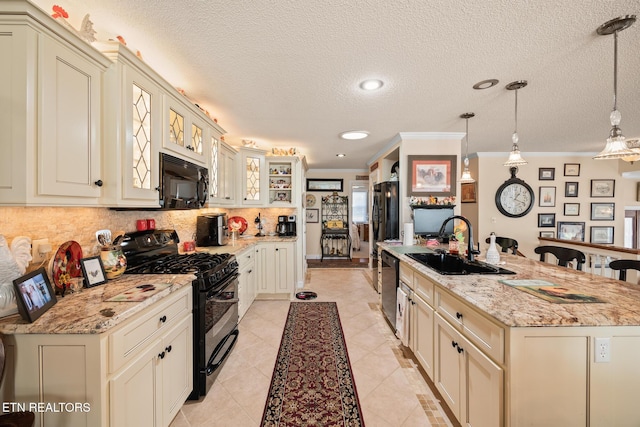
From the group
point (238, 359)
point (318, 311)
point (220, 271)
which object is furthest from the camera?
point (318, 311)

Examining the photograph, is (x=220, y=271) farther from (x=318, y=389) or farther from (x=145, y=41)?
(x=145, y=41)

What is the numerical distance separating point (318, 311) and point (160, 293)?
7.83 ft

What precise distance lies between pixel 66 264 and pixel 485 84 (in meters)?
3.22

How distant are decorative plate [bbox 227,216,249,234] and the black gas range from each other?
1.16m

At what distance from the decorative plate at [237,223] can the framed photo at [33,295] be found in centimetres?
235

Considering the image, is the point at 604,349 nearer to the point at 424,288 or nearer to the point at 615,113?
A: the point at 424,288

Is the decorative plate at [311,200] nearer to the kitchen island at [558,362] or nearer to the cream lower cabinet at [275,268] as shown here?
the cream lower cabinet at [275,268]

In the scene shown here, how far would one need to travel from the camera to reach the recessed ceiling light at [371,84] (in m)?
2.08

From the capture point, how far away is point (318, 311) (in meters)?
3.40

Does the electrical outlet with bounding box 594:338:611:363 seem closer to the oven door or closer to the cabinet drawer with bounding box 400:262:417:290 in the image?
the cabinet drawer with bounding box 400:262:417:290

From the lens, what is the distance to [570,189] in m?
4.97

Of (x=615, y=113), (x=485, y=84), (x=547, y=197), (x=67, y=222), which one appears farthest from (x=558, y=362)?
(x=547, y=197)

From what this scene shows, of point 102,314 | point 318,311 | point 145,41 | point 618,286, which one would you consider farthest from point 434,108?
point 102,314

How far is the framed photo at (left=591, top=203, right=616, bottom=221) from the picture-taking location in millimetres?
4949
